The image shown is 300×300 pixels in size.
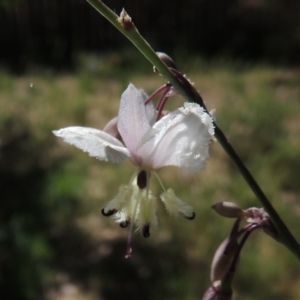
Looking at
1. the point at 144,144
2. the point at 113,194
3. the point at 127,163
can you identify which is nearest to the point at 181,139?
the point at 144,144

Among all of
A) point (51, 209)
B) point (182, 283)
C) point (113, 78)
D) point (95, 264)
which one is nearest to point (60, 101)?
point (113, 78)

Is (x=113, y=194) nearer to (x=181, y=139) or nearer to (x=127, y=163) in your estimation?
(x=127, y=163)

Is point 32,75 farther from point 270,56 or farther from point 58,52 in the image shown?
point 270,56

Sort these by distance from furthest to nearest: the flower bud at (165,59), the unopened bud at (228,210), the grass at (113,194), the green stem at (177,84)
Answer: the grass at (113,194) < the unopened bud at (228,210) < the flower bud at (165,59) < the green stem at (177,84)

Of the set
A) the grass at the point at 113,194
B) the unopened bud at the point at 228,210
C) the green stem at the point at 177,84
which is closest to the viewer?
the green stem at the point at 177,84

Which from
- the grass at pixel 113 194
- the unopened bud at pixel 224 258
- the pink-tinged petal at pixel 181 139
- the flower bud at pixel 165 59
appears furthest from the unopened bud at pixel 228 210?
the grass at pixel 113 194

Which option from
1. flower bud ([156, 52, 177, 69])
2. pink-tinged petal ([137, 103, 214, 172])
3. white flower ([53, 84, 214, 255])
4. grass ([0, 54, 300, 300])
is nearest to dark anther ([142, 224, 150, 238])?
white flower ([53, 84, 214, 255])

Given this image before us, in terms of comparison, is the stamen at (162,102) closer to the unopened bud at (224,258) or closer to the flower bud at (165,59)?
the flower bud at (165,59)

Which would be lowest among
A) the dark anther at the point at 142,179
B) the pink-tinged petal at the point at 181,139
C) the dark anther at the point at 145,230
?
the dark anther at the point at 145,230
